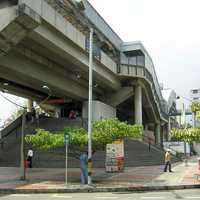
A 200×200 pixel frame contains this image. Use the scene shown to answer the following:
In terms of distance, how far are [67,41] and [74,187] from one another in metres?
14.5

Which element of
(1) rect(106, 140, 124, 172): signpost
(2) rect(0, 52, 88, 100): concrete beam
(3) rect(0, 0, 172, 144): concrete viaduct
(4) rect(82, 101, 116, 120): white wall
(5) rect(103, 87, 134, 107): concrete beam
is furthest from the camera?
(5) rect(103, 87, 134, 107): concrete beam

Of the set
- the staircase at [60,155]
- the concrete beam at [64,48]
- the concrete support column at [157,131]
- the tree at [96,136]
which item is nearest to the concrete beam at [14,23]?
the concrete beam at [64,48]

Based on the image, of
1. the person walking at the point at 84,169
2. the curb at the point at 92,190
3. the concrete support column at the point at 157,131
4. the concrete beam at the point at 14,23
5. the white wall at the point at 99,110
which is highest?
the concrete beam at the point at 14,23

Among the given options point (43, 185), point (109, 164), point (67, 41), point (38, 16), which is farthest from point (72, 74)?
point (43, 185)

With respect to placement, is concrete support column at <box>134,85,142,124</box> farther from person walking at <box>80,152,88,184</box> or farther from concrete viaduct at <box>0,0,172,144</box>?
person walking at <box>80,152,88,184</box>

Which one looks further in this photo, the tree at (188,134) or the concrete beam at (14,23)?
the tree at (188,134)

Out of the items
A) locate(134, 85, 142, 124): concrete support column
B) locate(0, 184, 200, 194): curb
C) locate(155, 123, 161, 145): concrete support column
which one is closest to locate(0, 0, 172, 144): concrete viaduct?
locate(134, 85, 142, 124): concrete support column

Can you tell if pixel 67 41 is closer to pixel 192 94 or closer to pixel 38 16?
pixel 38 16

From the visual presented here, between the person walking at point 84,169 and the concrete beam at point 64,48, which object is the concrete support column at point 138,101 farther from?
the person walking at point 84,169

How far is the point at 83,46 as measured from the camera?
3503 centimetres

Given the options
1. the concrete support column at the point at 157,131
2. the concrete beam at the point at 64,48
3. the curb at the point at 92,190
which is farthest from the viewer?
the concrete support column at the point at 157,131

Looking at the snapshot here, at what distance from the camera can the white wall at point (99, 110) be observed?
158 ft

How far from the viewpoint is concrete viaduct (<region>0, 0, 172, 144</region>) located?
25297 millimetres

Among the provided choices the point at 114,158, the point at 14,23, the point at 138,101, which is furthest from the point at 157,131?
the point at 14,23
